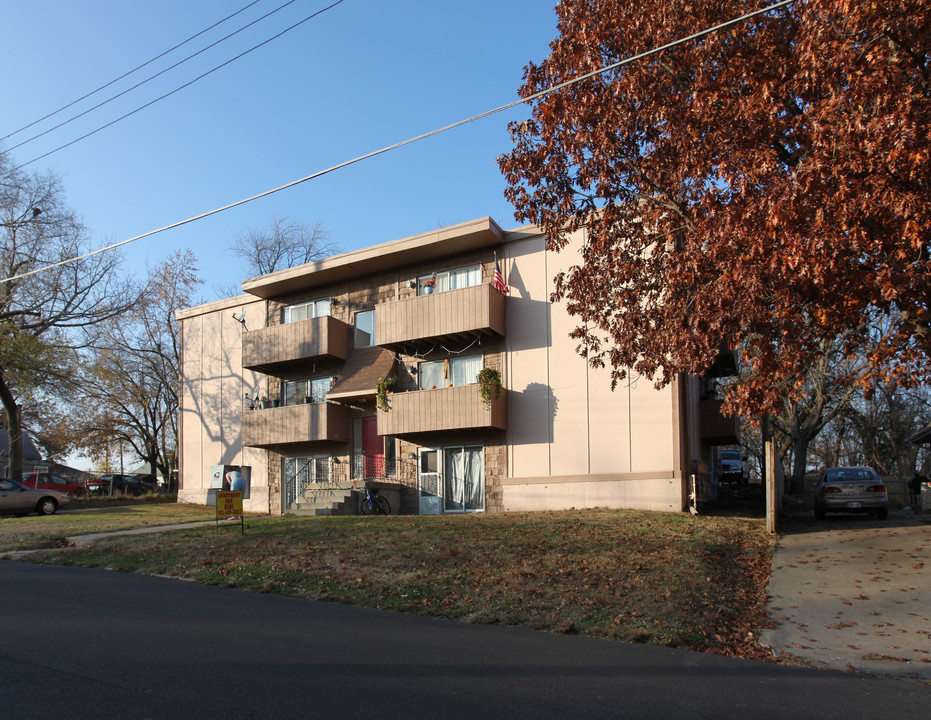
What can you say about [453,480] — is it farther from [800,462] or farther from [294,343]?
[800,462]

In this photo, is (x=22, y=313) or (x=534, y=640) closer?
(x=534, y=640)

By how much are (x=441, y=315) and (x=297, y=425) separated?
20.4 ft

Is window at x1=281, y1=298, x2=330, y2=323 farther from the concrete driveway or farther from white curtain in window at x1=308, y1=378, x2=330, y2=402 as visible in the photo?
the concrete driveway

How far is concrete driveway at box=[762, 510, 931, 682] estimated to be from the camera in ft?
24.7

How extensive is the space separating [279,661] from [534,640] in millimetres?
2616

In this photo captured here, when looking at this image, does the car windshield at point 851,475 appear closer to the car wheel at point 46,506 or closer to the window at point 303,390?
the window at point 303,390

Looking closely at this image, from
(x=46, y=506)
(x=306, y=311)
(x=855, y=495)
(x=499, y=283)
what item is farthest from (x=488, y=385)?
(x=46, y=506)

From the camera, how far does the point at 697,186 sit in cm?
1113

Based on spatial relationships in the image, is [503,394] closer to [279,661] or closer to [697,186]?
[697,186]

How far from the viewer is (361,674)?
5.91 meters

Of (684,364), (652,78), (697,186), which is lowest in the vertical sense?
(684,364)

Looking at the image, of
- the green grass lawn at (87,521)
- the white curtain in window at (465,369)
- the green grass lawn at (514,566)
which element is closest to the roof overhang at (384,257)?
the white curtain in window at (465,369)

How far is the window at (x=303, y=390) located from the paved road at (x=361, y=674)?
16.5 meters

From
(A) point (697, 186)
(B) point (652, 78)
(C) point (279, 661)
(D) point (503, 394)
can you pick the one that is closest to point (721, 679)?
(C) point (279, 661)
